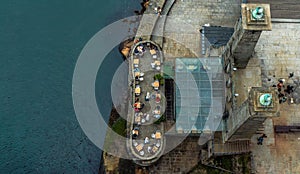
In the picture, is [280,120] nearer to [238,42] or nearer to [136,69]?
[238,42]

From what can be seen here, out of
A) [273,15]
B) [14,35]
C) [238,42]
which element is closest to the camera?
[238,42]

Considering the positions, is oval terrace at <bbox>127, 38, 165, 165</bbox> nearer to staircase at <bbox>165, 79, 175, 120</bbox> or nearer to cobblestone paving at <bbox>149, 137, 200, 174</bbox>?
staircase at <bbox>165, 79, 175, 120</bbox>

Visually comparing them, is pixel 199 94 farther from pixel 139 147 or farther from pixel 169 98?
pixel 139 147

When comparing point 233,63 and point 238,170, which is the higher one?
point 233,63

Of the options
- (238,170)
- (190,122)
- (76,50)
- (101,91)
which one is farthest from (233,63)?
(76,50)

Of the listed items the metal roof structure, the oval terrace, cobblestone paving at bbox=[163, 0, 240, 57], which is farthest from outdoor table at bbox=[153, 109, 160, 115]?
cobblestone paving at bbox=[163, 0, 240, 57]

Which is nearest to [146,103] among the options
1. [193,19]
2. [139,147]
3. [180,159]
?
[139,147]

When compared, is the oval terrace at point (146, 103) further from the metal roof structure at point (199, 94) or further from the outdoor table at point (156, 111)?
the metal roof structure at point (199, 94)
